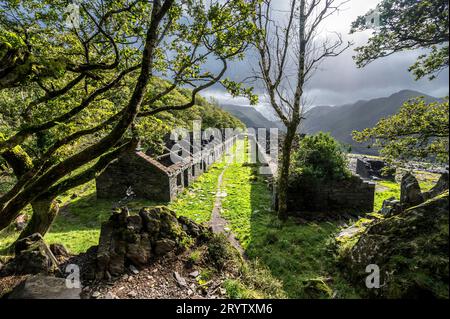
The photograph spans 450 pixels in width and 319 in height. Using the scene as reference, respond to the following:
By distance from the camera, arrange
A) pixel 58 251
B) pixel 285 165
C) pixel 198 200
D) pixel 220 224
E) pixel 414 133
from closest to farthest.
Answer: pixel 58 251 → pixel 414 133 → pixel 285 165 → pixel 220 224 → pixel 198 200

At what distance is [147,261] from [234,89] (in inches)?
228

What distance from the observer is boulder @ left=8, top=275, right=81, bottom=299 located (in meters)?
3.77

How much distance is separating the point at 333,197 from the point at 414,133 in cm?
550

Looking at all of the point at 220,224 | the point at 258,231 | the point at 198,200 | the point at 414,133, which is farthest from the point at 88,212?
the point at 414,133

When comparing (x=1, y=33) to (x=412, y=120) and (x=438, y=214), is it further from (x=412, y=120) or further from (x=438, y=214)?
(x=412, y=120)

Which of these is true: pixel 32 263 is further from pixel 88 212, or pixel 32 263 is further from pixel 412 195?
pixel 412 195

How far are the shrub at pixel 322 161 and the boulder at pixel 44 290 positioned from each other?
1002 cm

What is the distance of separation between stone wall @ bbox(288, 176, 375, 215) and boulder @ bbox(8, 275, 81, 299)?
9.74 meters

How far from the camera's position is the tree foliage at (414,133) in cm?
625

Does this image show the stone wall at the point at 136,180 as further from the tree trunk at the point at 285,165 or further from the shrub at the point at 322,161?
the shrub at the point at 322,161

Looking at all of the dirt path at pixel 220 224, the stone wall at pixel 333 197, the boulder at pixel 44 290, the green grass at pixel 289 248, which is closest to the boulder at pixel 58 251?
Answer: the boulder at pixel 44 290

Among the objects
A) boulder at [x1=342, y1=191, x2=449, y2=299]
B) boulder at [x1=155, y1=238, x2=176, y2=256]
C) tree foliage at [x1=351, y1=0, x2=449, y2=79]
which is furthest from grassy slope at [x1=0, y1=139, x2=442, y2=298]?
tree foliage at [x1=351, y1=0, x2=449, y2=79]

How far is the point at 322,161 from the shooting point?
38.2 feet
